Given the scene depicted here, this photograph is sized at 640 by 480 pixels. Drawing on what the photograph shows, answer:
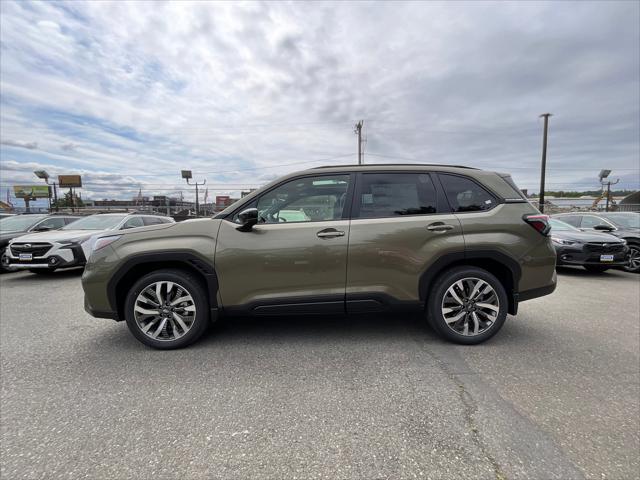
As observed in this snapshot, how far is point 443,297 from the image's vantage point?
3.19 m

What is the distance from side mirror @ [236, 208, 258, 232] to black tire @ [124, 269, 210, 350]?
74cm

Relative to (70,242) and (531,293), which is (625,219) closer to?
(531,293)

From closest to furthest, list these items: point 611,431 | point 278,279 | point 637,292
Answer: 1. point 611,431
2. point 278,279
3. point 637,292

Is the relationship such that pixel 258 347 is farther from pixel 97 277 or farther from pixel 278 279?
pixel 97 277

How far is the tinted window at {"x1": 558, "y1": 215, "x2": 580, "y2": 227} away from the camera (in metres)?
8.90

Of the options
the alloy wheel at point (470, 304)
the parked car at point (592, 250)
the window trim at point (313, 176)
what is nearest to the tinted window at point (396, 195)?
the window trim at point (313, 176)

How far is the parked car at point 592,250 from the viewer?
692 centimetres

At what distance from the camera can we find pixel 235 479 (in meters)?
1.66

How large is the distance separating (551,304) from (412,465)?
431 cm

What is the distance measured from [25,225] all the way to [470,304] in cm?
1126

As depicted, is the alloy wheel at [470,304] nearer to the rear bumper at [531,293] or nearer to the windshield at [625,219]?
the rear bumper at [531,293]

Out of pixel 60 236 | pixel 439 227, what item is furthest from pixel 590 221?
pixel 60 236

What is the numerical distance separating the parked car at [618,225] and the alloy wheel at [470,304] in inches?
265

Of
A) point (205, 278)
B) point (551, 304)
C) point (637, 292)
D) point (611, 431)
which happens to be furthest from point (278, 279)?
point (637, 292)
